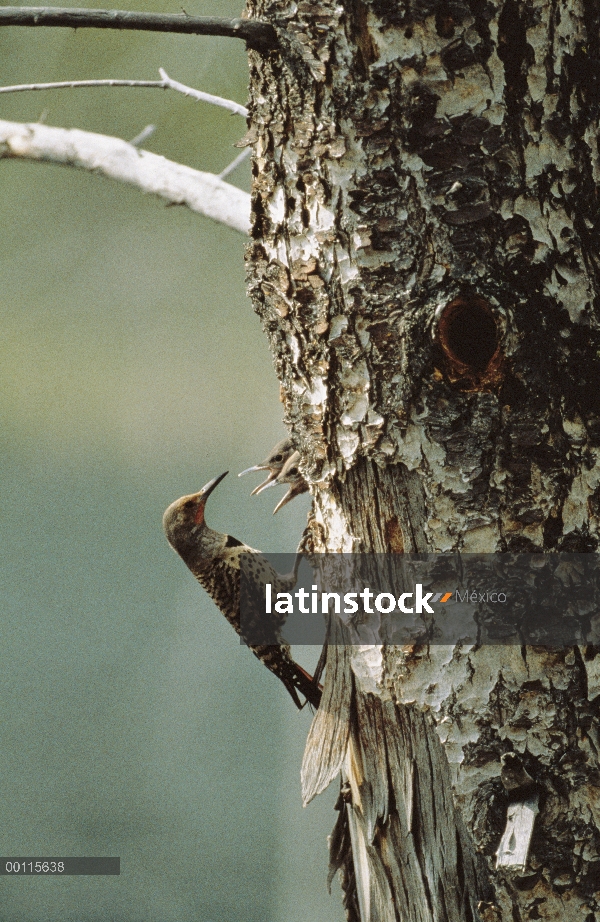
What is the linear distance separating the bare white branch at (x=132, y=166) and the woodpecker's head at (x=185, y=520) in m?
0.69

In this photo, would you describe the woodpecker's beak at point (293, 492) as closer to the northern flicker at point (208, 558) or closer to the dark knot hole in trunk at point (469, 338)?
the northern flicker at point (208, 558)

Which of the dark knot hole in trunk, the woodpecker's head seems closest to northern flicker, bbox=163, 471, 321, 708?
the woodpecker's head

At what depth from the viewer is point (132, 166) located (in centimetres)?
174

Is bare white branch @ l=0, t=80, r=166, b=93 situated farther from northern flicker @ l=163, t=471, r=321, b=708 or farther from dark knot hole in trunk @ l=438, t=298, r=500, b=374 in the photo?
northern flicker @ l=163, t=471, r=321, b=708

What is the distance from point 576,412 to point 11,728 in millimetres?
2926

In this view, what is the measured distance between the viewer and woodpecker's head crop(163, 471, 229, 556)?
6.51 ft

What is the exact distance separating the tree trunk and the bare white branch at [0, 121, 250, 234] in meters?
0.72

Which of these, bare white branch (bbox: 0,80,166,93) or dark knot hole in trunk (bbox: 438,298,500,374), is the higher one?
bare white branch (bbox: 0,80,166,93)

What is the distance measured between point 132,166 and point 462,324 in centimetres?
120

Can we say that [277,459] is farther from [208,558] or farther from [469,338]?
[469,338]

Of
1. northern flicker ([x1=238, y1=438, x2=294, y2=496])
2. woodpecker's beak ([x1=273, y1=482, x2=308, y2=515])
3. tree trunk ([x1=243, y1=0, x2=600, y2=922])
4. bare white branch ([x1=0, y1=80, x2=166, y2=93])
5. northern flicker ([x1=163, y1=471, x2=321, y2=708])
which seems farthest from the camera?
northern flicker ([x1=163, y1=471, x2=321, y2=708])

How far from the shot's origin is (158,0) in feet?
9.65

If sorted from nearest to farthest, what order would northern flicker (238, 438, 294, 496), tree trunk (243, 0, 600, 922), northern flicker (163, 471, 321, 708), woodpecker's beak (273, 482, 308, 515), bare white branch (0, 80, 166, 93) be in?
tree trunk (243, 0, 600, 922)
bare white branch (0, 80, 166, 93)
woodpecker's beak (273, 482, 308, 515)
northern flicker (238, 438, 294, 496)
northern flicker (163, 471, 321, 708)

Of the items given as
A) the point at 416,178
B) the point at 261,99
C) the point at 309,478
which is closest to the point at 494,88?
the point at 416,178
